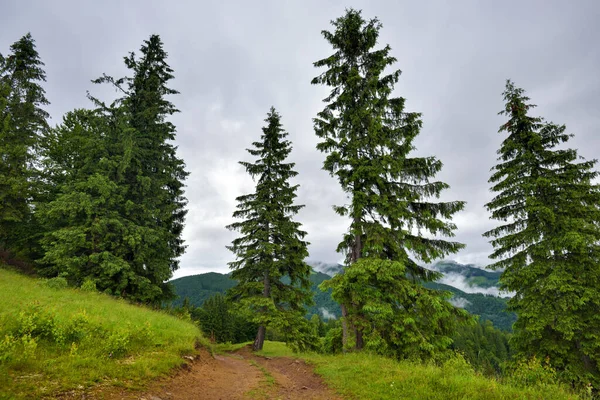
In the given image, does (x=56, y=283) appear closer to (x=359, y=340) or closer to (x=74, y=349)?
(x=74, y=349)

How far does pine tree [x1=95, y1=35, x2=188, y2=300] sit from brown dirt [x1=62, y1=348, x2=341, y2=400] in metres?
9.19

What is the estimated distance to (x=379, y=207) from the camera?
12.4 meters

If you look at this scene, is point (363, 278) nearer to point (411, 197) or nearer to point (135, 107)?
point (411, 197)

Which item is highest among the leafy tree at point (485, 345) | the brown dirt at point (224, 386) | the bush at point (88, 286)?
the bush at point (88, 286)

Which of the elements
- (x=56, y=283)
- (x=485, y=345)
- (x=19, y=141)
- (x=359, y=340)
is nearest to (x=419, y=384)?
(x=359, y=340)

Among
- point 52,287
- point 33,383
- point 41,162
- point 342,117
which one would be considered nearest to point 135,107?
point 41,162

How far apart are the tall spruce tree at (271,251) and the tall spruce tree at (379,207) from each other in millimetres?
7405

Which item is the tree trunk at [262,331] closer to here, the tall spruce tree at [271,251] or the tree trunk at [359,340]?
the tall spruce tree at [271,251]

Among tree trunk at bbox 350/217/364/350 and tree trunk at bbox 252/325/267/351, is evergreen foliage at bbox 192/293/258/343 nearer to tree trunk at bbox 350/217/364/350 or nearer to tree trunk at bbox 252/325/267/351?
tree trunk at bbox 252/325/267/351

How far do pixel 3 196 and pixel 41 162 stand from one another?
294cm

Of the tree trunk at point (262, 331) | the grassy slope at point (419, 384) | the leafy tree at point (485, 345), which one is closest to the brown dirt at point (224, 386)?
the grassy slope at point (419, 384)

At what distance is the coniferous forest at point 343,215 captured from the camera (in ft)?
38.0

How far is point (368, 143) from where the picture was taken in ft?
42.9

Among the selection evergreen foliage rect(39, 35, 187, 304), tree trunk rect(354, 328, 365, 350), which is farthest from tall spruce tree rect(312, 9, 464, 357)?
evergreen foliage rect(39, 35, 187, 304)
